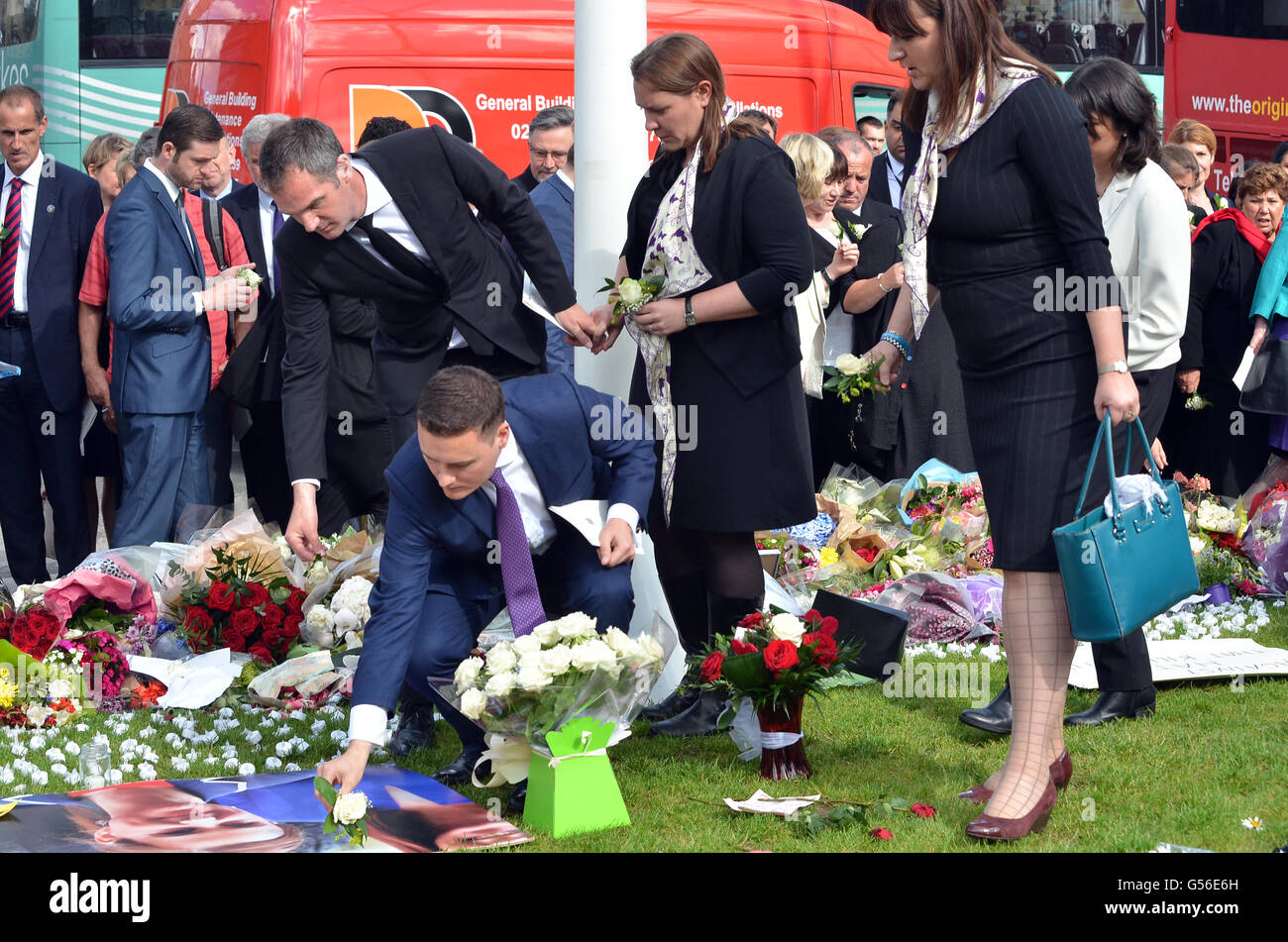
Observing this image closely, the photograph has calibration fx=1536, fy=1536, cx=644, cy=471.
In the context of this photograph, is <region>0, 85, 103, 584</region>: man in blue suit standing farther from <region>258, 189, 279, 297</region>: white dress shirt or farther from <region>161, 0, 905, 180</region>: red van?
<region>161, 0, 905, 180</region>: red van

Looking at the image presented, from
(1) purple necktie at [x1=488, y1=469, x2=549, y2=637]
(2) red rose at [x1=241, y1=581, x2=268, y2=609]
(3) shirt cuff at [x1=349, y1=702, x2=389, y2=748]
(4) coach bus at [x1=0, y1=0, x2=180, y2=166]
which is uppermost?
(4) coach bus at [x1=0, y1=0, x2=180, y2=166]

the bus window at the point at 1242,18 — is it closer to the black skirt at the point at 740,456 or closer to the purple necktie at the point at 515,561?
the black skirt at the point at 740,456

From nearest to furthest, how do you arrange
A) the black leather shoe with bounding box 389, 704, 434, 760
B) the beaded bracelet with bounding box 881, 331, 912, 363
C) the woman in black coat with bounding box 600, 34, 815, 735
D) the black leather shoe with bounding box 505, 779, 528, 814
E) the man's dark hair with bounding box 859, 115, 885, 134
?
the black leather shoe with bounding box 505, 779, 528, 814
the beaded bracelet with bounding box 881, 331, 912, 363
the woman in black coat with bounding box 600, 34, 815, 735
the black leather shoe with bounding box 389, 704, 434, 760
the man's dark hair with bounding box 859, 115, 885, 134

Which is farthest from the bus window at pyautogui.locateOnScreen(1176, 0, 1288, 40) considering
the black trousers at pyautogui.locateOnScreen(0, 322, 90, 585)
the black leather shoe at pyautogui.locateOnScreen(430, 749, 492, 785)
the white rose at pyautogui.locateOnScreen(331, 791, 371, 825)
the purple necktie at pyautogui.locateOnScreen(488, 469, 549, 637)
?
the white rose at pyautogui.locateOnScreen(331, 791, 371, 825)

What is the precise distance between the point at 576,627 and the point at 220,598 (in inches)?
92.5

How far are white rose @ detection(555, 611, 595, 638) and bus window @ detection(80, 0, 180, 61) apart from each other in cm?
1105

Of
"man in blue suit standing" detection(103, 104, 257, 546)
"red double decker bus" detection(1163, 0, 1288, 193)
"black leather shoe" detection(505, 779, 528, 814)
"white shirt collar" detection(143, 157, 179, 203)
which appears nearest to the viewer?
"black leather shoe" detection(505, 779, 528, 814)

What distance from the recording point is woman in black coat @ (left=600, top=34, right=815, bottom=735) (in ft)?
14.4

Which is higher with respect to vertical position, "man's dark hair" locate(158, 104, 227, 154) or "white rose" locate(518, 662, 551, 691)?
"man's dark hair" locate(158, 104, 227, 154)

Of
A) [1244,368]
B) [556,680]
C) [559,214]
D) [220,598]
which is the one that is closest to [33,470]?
[220,598]

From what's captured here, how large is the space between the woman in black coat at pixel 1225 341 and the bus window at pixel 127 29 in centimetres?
932

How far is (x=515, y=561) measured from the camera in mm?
4047

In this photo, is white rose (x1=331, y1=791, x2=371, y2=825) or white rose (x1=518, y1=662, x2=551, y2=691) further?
white rose (x1=518, y1=662, x2=551, y2=691)

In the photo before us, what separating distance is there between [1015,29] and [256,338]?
29.3ft
